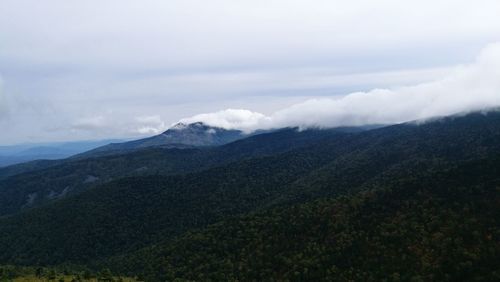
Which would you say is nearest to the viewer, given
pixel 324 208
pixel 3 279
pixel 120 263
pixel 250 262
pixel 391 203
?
pixel 3 279

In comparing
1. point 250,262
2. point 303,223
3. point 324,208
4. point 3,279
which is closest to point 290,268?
point 250,262

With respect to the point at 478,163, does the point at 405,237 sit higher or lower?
lower

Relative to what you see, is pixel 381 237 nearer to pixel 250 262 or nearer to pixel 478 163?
pixel 250 262

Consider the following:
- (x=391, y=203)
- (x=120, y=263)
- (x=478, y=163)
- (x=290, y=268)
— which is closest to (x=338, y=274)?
(x=290, y=268)

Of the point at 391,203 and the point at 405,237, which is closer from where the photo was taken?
the point at 405,237

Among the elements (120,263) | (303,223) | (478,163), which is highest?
(478,163)

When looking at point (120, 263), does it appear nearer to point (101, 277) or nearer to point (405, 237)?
point (101, 277)

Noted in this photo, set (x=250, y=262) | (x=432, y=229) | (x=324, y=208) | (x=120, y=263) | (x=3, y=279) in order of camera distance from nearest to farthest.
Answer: (x=3, y=279)
(x=432, y=229)
(x=250, y=262)
(x=324, y=208)
(x=120, y=263)
